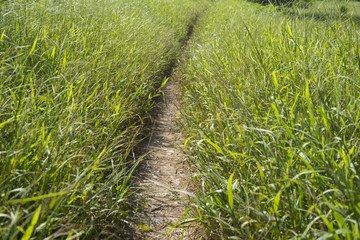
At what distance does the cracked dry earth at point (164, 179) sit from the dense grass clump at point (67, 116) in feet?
0.61

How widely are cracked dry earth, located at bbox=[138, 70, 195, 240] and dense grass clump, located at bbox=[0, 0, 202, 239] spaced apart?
18 centimetres

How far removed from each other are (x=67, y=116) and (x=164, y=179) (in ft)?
3.66

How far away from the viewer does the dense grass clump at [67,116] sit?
1.62 meters

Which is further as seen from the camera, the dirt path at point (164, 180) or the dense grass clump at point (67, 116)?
the dirt path at point (164, 180)

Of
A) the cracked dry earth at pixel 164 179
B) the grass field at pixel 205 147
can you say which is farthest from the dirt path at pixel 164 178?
the grass field at pixel 205 147

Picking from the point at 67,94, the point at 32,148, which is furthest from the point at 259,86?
the point at 32,148

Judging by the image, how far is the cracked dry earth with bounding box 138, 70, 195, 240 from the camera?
2.29 m

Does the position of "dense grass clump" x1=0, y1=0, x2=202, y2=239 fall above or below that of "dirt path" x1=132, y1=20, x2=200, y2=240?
above

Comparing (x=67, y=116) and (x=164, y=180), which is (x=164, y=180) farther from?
(x=67, y=116)

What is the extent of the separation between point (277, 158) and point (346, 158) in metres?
0.38

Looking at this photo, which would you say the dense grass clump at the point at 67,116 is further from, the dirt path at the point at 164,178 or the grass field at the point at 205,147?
the dirt path at the point at 164,178

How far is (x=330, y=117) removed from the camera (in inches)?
78.6

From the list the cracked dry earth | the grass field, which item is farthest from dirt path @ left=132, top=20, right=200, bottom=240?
→ the grass field

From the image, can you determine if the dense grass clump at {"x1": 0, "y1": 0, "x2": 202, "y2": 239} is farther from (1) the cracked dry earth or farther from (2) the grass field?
(1) the cracked dry earth
